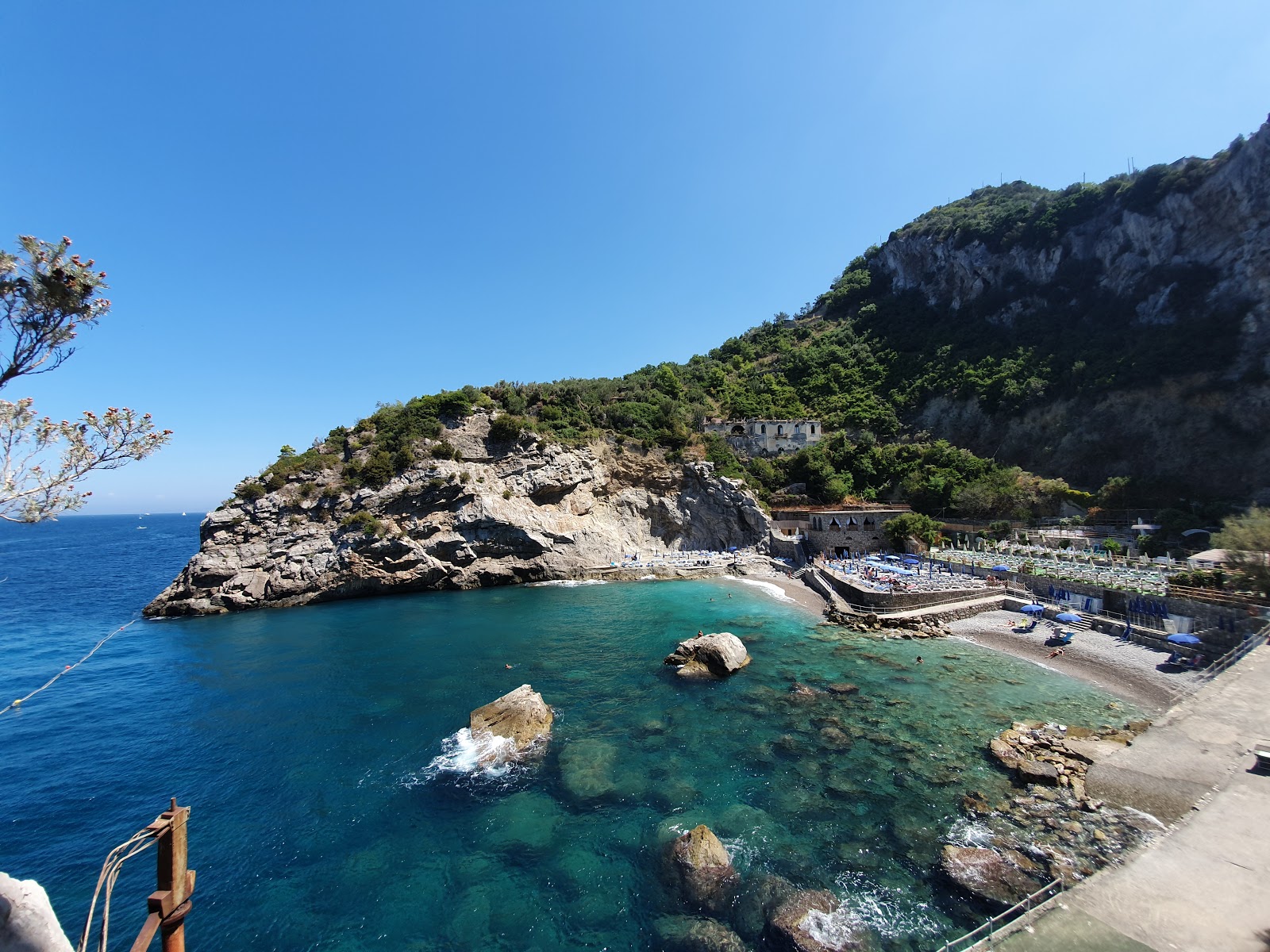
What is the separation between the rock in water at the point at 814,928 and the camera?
8664 millimetres

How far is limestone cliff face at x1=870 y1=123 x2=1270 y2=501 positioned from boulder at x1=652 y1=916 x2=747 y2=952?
49.7 meters

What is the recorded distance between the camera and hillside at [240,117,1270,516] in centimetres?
4062

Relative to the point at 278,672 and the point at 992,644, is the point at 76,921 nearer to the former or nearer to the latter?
the point at 278,672

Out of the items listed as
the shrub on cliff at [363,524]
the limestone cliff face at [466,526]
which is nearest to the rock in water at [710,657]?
the limestone cliff face at [466,526]

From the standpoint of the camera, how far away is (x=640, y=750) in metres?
14.9

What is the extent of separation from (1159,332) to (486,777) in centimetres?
6432

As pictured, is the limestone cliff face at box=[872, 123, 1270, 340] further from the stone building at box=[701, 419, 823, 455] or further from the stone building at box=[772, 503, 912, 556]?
the stone building at box=[772, 503, 912, 556]

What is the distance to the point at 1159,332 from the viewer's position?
1804 inches

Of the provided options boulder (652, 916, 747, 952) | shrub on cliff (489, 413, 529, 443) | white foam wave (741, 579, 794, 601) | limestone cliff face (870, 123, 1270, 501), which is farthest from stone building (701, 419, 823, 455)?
boulder (652, 916, 747, 952)

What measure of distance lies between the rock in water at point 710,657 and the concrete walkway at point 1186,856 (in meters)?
11.1

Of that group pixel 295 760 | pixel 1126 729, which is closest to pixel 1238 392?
pixel 1126 729

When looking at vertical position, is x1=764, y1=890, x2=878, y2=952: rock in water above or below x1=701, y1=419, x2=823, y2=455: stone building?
below

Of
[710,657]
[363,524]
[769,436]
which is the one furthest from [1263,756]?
[769,436]

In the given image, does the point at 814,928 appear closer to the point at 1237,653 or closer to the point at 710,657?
the point at 710,657
